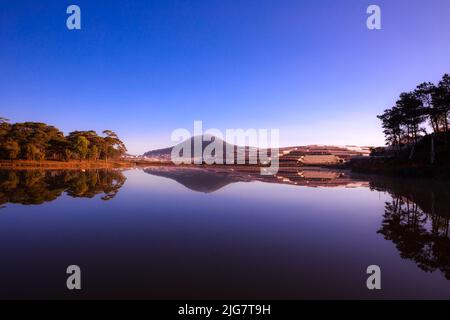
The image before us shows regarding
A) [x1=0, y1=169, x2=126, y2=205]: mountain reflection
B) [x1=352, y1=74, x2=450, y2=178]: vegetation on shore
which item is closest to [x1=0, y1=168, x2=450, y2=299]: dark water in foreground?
[x1=0, y1=169, x2=126, y2=205]: mountain reflection

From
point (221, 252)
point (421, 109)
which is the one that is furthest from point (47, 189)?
point (421, 109)

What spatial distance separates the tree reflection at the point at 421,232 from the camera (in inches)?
266

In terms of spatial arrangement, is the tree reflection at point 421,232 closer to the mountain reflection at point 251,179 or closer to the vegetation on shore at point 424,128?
the mountain reflection at point 251,179

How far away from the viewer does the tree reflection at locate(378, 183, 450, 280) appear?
676 centimetres

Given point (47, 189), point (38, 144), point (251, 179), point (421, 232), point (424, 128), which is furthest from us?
point (38, 144)

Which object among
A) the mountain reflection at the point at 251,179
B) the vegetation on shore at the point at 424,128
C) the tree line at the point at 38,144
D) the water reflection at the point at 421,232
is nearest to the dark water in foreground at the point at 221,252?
the water reflection at the point at 421,232

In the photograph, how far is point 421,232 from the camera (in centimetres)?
936

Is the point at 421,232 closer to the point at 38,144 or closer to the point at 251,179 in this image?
the point at 251,179

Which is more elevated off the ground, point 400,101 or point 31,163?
point 400,101

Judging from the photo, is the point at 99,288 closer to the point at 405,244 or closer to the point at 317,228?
the point at 317,228

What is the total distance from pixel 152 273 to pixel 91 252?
8.06ft

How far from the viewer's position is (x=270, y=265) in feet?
20.9

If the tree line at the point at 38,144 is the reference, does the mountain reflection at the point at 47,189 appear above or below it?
below
